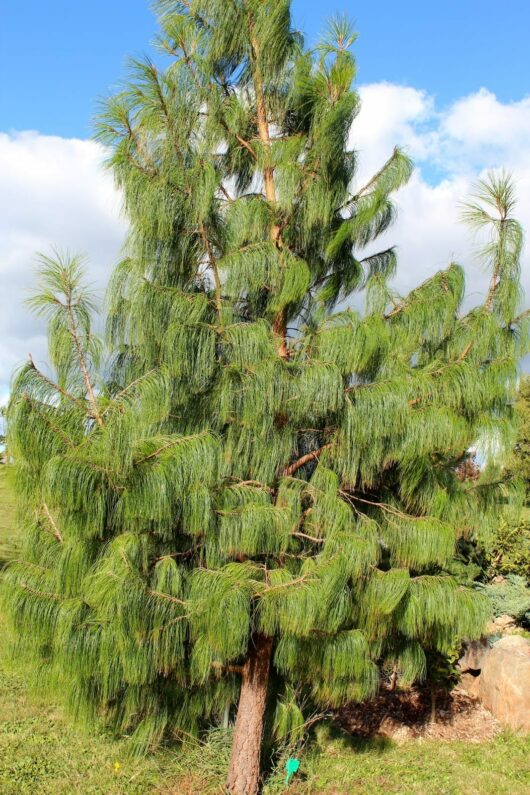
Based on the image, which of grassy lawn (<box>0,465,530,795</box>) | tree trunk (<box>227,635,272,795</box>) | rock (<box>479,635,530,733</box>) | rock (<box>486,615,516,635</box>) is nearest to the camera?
tree trunk (<box>227,635,272,795</box>)

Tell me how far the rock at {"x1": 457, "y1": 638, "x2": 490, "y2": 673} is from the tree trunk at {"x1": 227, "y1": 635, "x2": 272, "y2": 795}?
115 inches

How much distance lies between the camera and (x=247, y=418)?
2916mm

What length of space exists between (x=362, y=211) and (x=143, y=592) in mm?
2277

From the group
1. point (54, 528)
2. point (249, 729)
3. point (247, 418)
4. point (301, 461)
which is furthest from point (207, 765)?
point (247, 418)

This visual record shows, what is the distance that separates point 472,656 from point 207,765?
3041 mm

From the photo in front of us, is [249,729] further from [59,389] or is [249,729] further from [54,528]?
[59,389]

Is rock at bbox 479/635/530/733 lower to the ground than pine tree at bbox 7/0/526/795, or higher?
lower

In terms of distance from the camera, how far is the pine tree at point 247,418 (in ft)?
8.44

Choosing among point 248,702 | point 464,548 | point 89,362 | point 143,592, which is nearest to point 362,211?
point 89,362

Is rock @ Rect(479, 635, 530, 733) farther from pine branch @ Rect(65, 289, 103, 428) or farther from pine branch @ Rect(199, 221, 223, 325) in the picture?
pine branch @ Rect(65, 289, 103, 428)

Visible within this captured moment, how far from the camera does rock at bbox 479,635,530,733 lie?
4660mm

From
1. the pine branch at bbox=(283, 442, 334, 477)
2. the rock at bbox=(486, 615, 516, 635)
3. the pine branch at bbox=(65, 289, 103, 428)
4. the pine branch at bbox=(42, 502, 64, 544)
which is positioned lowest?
the rock at bbox=(486, 615, 516, 635)

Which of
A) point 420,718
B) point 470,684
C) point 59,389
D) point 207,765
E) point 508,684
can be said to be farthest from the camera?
point 470,684

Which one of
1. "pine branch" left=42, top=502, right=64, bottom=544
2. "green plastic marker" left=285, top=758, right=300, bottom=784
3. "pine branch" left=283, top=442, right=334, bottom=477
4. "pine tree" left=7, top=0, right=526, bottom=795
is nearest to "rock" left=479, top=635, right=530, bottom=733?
"pine tree" left=7, top=0, right=526, bottom=795
